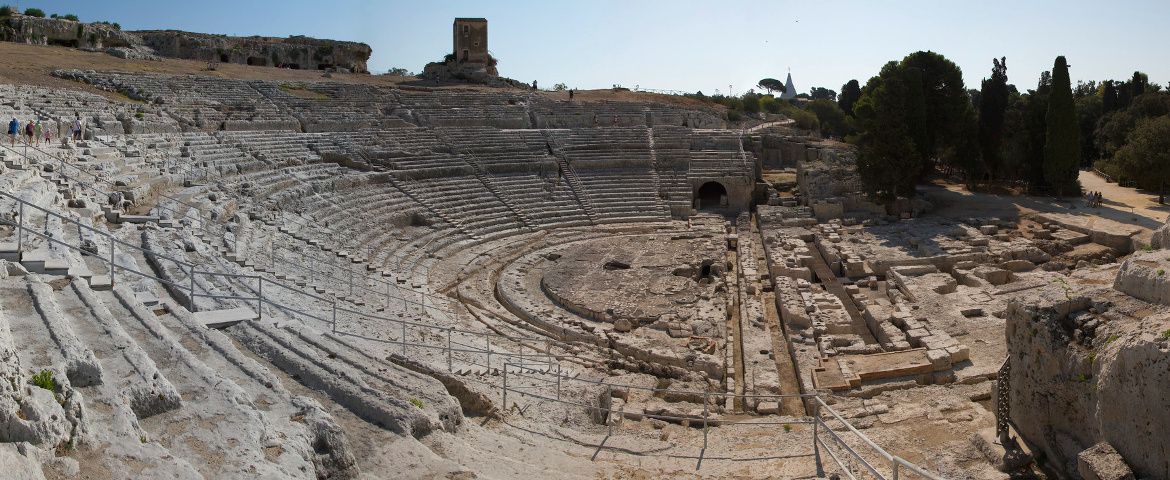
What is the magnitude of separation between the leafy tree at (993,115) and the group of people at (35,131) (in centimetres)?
2884

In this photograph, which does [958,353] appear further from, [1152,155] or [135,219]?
[1152,155]

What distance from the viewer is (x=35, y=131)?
717 inches

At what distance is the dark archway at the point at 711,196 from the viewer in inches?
1216

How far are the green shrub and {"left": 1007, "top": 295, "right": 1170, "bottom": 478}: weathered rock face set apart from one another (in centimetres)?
874

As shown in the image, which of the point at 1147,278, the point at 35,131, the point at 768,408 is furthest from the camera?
the point at 35,131

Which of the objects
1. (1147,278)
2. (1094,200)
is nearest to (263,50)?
(1094,200)

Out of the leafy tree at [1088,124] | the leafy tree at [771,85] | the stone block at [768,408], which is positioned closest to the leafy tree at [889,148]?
the leafy tree at [1088,124]

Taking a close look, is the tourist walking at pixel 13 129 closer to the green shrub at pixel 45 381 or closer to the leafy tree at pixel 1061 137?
the green shrub at pixel 45 381

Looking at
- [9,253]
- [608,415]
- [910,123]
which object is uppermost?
[910,123]

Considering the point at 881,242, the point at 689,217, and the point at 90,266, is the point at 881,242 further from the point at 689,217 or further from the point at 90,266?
the point at 90,266

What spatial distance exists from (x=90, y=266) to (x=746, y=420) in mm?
8411

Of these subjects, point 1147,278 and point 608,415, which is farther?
point 608,415

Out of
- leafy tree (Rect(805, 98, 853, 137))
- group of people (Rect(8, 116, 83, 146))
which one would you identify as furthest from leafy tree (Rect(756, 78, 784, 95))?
group of people (Rect(8, 116, 83, 146))

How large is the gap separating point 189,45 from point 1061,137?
41.0 meters
